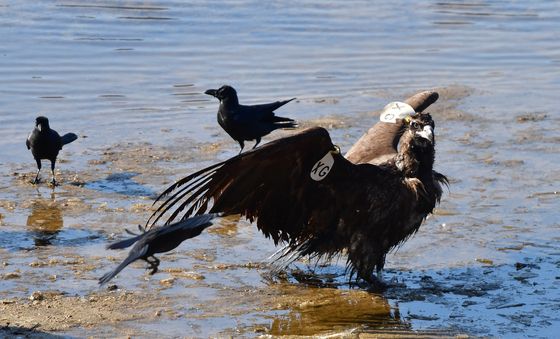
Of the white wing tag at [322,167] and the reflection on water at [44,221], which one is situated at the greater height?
the white wing tag at [322,167]

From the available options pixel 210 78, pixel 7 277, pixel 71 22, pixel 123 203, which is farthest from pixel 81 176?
pixel 71 22

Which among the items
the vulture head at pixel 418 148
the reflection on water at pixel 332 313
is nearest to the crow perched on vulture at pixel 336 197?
the vulture head at pixel 418 148

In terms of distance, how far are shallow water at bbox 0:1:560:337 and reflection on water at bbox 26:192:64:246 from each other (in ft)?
0.06

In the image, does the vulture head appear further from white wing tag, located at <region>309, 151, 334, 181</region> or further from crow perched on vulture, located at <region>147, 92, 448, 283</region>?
white wing tag, located at <region>309, 151, 334, 181</region>

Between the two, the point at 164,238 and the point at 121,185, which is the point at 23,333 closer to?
the point at 164,238

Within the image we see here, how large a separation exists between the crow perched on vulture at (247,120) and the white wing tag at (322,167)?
2971 millimetres

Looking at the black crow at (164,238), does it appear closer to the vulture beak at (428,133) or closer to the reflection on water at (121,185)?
the vulture beak at (428,133)

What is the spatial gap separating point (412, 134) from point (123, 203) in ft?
7.85

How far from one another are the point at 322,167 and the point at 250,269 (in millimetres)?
933

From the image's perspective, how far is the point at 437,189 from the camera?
6734 millimetres

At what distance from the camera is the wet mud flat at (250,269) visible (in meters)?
6.02

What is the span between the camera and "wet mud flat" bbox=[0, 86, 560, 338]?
6016 millimetres

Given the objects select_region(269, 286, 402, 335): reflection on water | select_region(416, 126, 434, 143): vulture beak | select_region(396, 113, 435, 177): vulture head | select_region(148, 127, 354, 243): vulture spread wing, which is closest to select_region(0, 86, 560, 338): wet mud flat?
select_region(269, 286, 402, 335): reflection on water

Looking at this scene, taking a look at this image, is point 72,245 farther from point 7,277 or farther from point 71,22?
point 71,22
